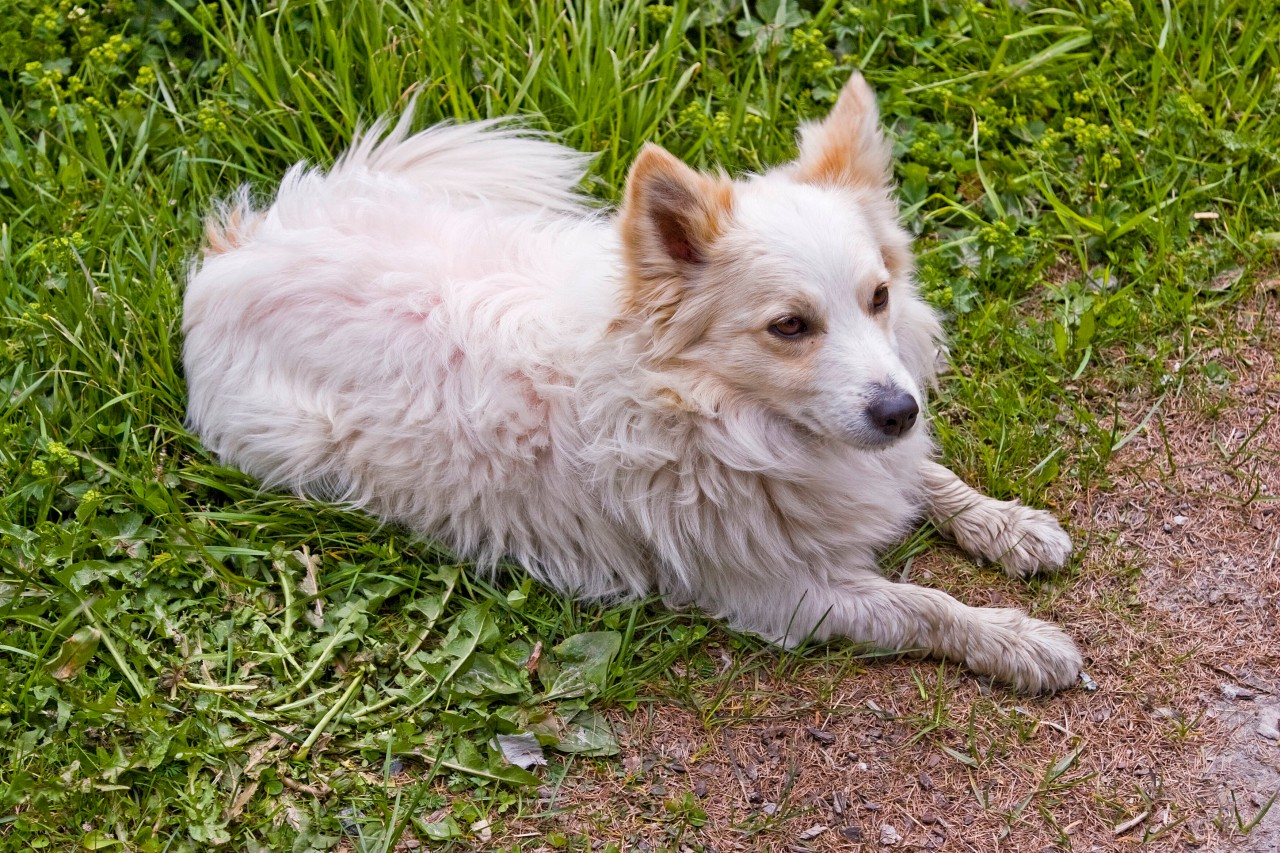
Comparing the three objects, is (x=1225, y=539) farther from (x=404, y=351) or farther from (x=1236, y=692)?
(x=404, y=351)

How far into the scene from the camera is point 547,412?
10.4ft

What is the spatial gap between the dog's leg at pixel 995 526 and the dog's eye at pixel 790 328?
2.79ft

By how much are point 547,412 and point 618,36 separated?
1809 millimetres

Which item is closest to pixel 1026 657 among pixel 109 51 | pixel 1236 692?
pixel 1236 692

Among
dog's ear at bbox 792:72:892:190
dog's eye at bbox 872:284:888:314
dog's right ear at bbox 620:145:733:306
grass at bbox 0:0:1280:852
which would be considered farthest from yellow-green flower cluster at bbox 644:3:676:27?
dog's eye at bbox 872:284:888:314

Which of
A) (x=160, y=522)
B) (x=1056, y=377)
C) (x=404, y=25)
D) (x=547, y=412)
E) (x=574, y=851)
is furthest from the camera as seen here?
(x=404, y=25)

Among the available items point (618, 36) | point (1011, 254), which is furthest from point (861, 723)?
point (618, 36)

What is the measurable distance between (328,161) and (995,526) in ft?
8.58

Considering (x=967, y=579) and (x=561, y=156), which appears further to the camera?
(x=561, y=156)

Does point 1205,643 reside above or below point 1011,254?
below

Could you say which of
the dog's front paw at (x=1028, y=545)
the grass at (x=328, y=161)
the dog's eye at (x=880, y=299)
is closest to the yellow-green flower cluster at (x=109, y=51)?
the grass at (x=328, y=161)

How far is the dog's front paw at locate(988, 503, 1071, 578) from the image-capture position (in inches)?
134

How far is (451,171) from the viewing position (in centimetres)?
386

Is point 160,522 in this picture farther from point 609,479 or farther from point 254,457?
point 609,479
